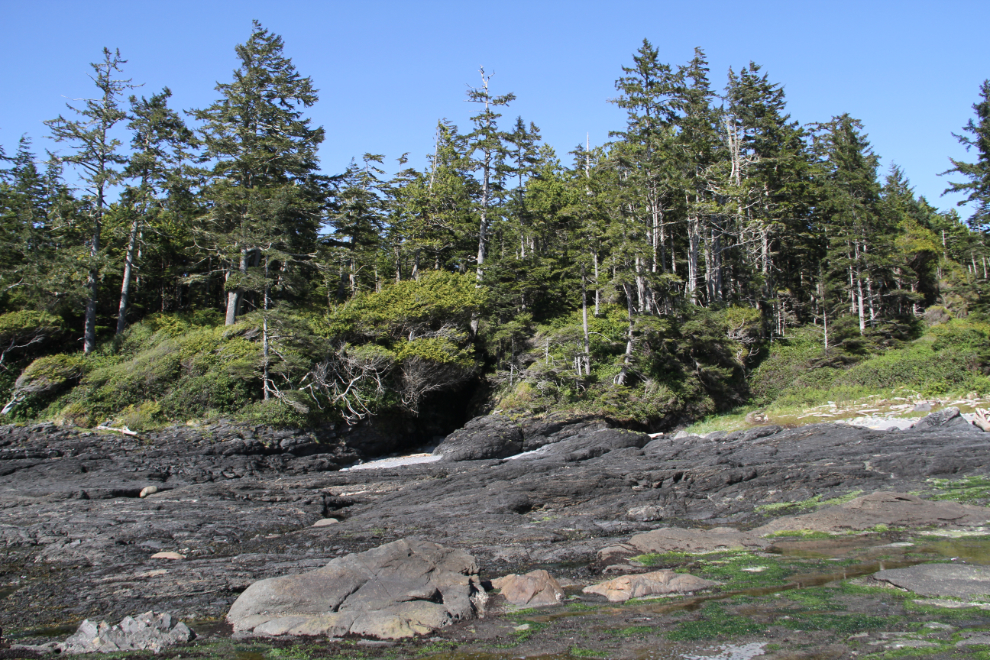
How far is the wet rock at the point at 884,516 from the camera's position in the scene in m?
10.8

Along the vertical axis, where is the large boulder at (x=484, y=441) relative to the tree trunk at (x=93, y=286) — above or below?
below

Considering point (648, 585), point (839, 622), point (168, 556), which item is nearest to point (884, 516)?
point (839, 622)

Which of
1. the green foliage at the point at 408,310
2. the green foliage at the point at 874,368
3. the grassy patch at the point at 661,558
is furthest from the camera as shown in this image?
the green foliage at the point at 874,368

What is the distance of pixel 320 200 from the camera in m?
33.6

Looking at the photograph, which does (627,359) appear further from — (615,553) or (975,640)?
(975,640)

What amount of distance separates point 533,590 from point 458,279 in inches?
931

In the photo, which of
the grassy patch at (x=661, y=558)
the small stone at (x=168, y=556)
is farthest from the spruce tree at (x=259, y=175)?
the grassy patch at (x=661, y=558)

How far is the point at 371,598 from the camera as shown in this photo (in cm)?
771

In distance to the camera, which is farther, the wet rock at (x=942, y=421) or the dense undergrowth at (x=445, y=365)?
the dense undergrowth at (x=445, y=365)

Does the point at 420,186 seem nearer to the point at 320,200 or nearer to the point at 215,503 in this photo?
the point at 320,200

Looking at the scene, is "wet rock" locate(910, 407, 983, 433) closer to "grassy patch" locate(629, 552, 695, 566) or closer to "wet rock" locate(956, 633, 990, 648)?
"grassy patch" locate(629, 552, 695, 566)

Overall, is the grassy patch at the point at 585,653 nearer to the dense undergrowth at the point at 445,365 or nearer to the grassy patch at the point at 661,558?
the grassy patch at the point at 661,558

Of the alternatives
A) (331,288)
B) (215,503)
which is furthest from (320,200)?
(215,503)

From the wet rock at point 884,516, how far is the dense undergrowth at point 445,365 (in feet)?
48.9
